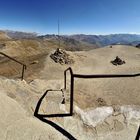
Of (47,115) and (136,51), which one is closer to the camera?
(47,115)

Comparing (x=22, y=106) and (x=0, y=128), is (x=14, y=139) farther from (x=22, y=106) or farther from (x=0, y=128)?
(x=22, y=106)

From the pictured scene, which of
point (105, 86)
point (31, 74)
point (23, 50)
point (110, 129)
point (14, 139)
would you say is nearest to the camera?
point (14, 139)

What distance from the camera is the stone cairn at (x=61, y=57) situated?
74.8ft

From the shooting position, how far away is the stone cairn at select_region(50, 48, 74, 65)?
22786mm

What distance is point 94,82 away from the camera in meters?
16.0

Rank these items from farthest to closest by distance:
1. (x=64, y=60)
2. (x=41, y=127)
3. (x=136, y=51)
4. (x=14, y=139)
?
(x=136, y=51), (x=64, y=60), (x=41, y=127), (x=14, y=139)

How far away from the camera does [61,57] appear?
77.2 feet

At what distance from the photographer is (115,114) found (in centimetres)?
527

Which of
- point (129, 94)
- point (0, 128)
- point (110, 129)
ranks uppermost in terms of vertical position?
point (0, 128)

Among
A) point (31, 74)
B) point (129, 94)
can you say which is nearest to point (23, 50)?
point (31, 74)

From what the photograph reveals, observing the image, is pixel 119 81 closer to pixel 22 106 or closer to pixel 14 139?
pixel 22 106

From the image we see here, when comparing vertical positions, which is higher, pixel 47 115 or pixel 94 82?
pixel 47 115

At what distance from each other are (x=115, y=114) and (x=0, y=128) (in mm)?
2654

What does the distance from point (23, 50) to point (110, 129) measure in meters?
62.7
